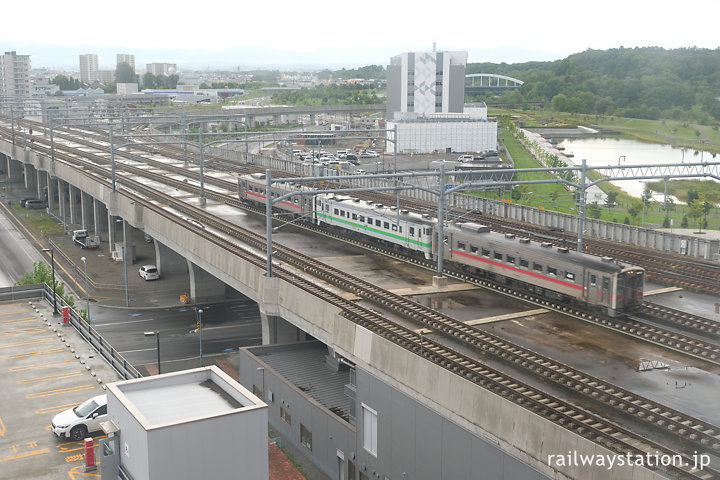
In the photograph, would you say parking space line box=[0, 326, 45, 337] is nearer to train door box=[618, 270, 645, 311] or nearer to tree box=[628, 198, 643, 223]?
train door box=[618, 270, 645, 311]

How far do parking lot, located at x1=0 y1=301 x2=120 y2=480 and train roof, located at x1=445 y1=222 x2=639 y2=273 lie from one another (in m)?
16.8

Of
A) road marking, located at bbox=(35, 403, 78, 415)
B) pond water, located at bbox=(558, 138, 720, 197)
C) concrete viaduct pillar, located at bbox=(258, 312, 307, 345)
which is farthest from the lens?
pond water, located at bbox=(558, 138, 720, 197)

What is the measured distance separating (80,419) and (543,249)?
1884 cm

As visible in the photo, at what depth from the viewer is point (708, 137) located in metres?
61.3

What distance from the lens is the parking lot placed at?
19.9m

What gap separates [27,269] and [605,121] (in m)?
51.7

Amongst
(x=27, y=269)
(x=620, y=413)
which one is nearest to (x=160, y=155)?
(x=27, y=269)

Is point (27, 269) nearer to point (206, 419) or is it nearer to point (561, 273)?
point (561, 273)

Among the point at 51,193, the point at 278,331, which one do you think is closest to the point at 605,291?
the point at 278,331

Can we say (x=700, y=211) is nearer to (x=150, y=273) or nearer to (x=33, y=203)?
(x=150, y=273)

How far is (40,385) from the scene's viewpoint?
81.3 ft

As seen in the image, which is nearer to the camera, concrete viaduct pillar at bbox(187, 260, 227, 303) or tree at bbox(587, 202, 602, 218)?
concrete viaduct pillar at bbox(187, 260, 227, 303)

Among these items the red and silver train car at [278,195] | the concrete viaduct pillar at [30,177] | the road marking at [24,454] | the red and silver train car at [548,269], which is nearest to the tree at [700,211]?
the red and silver train car at [548,269]

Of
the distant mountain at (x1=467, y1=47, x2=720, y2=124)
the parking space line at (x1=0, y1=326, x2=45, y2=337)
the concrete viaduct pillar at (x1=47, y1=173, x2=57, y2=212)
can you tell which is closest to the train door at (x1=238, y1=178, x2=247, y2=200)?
the parking space line at (x1=0, y1=326, x2=45, y2=337)
